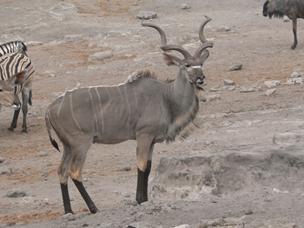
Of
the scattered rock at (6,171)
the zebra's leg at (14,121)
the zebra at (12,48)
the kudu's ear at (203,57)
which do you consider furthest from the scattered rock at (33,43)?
the kudu's ear at (203,57)

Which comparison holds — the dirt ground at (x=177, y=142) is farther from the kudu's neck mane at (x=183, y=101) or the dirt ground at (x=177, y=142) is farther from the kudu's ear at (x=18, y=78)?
the kudu's ear at (x=18, y=78)

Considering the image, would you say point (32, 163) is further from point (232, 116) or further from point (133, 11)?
point (133, 11)

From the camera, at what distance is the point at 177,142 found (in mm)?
13594

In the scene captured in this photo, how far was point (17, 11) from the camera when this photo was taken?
2675 centimetres

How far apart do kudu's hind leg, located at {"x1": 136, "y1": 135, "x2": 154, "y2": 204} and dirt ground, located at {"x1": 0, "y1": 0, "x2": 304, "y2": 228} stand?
Answer: 0.17m

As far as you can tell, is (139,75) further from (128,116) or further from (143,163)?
(143,163)

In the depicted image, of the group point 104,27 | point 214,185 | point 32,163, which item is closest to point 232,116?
point 32,163

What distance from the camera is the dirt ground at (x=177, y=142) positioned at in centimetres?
838

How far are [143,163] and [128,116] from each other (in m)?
0.56

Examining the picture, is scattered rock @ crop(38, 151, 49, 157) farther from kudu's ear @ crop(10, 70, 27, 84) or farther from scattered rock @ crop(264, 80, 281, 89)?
scattered rock @ crop(264, 80, 281, 89)

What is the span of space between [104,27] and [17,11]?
3545 millimetres

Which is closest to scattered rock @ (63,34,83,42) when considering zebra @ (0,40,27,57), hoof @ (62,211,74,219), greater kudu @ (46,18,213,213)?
zebra @ (0,40,27,57)

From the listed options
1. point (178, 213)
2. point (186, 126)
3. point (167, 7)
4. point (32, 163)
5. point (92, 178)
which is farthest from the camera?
point (167, 7)

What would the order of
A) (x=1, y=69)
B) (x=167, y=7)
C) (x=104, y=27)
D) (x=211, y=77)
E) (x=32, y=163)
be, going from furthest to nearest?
1. (x=167, y=7)
2. (x=104, y=27)
3. (x=211, y=77)
4. (x=1, y=69)
5. (x=32, y=163)
